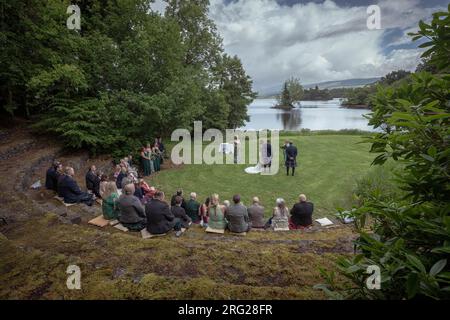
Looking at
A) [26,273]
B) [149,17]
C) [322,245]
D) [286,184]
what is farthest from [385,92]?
[149,17]

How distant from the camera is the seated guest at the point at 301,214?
678 centimetres

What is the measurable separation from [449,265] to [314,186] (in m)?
9.84

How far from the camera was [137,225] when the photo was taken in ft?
19.7

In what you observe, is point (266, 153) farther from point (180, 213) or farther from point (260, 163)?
point (180, 213)

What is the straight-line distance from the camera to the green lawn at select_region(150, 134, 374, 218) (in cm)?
991

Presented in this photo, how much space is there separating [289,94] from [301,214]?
106 m

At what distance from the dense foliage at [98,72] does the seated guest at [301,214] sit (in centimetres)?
815

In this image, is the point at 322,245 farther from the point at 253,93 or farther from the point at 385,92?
the point at 253,93

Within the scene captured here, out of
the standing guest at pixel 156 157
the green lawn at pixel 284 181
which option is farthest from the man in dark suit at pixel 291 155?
the standing guest at pixel 156 157

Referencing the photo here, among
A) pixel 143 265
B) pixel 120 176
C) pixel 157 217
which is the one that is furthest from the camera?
pixel 120 176

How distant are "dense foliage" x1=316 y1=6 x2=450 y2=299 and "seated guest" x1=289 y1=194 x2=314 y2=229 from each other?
4864 millimetres

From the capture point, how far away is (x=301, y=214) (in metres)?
6.85

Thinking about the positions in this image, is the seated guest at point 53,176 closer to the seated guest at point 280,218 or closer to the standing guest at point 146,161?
the standing guest at point 146,161

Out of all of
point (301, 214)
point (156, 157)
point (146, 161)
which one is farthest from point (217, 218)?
point (156, 157)
